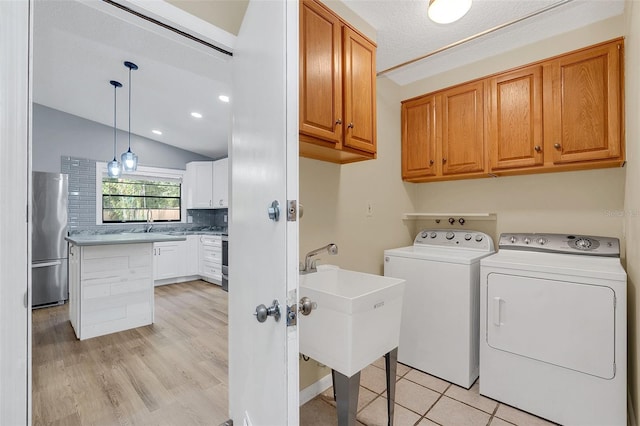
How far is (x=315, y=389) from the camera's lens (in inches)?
74.5

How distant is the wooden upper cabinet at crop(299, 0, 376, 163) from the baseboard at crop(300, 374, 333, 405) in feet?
4.97

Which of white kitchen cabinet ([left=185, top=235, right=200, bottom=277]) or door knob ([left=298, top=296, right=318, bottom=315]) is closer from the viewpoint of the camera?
door knob ([left=298, top=296, right=318, bottom=315])

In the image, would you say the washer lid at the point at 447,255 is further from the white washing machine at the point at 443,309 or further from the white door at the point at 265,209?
the white door at the point at 265,209

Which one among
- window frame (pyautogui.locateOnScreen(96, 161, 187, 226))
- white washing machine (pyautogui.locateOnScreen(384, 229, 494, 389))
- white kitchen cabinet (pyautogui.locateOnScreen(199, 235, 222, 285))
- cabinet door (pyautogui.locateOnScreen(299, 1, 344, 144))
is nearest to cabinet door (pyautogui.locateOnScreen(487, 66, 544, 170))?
white washing machine (pyautogui.locateOnScreen(384, 229, 494, 389))

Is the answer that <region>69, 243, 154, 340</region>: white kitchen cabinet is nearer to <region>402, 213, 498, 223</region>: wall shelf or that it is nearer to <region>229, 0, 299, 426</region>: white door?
<region>229, 0, 299, 426</region>: white door

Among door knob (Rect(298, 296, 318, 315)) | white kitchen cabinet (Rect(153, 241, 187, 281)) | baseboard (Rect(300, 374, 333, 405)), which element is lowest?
baseboard (Rect(300, 374, 333, 405))

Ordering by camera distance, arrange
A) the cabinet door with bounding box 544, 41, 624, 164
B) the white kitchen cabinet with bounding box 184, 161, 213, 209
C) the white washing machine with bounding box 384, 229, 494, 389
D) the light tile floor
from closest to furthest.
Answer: the light tile floor < the cabinet door with bounding box 544, 41, 624, 164 < the white washing machine with bounding box 384, 229, 494, 389 < the white kitchen cabinet with bounding box 184, 161, 213, 209

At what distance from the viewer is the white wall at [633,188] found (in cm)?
138

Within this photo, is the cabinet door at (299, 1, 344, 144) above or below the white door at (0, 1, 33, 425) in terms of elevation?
above

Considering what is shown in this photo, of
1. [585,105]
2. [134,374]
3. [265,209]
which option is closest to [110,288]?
[134,374]

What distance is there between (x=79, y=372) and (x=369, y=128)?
2840 mm

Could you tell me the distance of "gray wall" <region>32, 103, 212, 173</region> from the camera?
166 inches

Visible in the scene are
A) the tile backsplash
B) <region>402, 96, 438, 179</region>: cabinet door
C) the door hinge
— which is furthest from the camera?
the tile backsplash

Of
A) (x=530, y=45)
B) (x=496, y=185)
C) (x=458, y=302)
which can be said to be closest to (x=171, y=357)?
(x=458, y=302)
